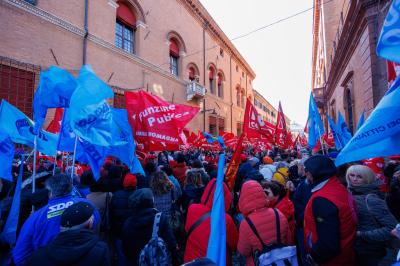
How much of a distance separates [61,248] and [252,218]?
1428mm

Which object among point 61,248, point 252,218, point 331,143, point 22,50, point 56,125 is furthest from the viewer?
point 331,143

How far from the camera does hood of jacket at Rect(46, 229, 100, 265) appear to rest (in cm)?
162

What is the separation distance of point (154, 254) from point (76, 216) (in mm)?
964

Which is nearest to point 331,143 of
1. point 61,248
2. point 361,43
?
point 361,43

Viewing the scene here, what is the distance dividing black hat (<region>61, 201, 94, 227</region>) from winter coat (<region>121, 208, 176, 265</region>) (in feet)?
2.57

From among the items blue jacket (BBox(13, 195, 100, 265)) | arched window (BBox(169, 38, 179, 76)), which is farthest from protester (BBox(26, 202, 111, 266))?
arched window (BBox(169, 38, 179, 76))

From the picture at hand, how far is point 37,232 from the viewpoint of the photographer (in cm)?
227

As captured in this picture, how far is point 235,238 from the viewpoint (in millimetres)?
2512

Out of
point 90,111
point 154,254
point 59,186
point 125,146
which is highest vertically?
point 90,111

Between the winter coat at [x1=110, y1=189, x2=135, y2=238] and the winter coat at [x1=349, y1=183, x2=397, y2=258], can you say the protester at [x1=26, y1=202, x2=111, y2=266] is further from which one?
the winter coat at [x1=349, y1=183, x2=397, y2=258]

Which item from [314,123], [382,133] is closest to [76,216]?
[382,133]

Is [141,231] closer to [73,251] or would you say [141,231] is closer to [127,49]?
[73,251]

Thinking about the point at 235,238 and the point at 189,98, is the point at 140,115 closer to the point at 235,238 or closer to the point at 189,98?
the point at 235,238

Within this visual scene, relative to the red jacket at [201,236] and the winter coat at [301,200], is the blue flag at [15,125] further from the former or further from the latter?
the winter coat at [301,200]
